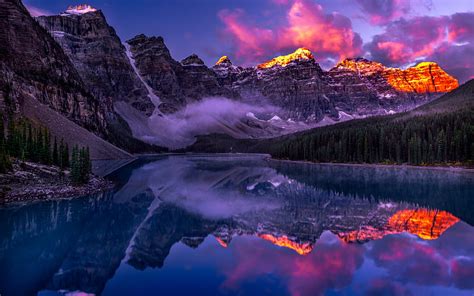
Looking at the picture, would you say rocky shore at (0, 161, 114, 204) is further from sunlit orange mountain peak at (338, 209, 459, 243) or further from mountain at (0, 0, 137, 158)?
mountain at (0, 0, 137, 158)

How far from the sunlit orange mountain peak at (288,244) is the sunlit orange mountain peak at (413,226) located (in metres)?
3.53

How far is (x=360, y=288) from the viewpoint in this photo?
60.4 feet

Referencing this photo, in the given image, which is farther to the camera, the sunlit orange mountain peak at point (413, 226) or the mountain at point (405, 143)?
the mountain at point (405, 143)

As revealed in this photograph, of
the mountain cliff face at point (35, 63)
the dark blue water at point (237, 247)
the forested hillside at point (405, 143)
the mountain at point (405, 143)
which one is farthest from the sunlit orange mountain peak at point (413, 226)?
the mountain cliff face at point (35, 63)

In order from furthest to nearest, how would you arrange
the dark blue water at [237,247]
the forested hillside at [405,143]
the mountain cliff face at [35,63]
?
the mountain cliff face at [35,63]
the forested hillside at [405,143]
the dark blue water at [237,247]

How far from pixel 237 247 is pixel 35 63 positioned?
5622 inches

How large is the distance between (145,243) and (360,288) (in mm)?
15089

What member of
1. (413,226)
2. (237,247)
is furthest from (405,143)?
(237,247)

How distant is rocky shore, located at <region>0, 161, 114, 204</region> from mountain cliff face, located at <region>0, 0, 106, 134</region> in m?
65.1

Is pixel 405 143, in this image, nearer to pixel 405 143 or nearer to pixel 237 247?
pixel 405 143

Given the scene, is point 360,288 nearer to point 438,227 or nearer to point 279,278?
point 279,278

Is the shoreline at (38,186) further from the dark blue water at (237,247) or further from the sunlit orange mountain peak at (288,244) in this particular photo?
the sunlit orange mountain peak at (288,244)

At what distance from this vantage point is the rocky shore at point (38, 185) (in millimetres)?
40934

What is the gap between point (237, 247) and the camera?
85.1 ft
